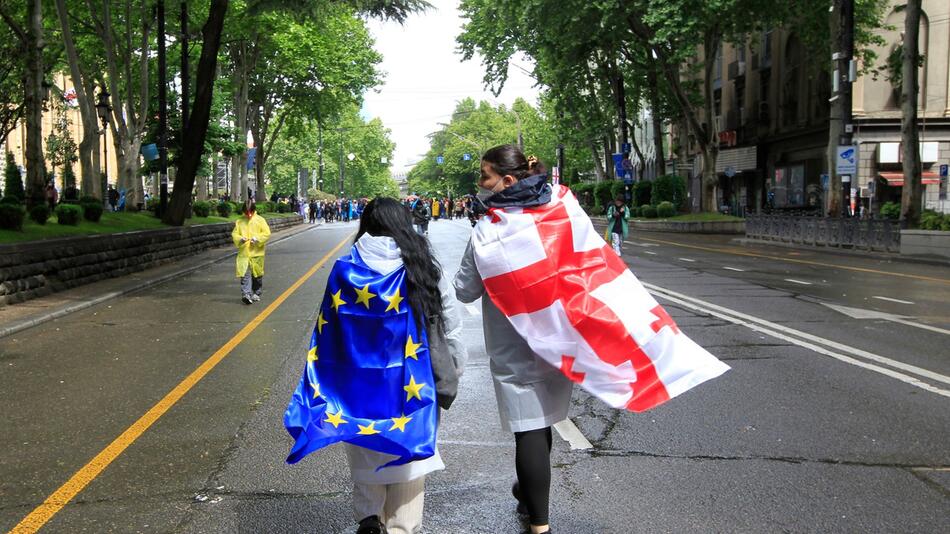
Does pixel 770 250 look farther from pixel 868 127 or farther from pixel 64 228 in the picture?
pixel 64 228

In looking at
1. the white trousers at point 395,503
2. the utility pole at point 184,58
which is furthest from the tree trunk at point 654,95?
the white trousers at point 395,503

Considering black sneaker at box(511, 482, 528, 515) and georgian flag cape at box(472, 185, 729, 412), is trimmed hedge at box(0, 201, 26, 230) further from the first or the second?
georgian flag cape at box(472, 185, 729, 412)

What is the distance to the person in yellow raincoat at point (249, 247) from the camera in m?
12.8

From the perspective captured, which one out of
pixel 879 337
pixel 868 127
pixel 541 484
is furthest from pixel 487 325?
pixel 868 127

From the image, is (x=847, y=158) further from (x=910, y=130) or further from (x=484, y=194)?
(x=484, y=194)

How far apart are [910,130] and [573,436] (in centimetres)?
2188

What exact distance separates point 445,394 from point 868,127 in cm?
3743

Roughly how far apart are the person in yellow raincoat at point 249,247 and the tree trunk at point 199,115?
11183 millimetres

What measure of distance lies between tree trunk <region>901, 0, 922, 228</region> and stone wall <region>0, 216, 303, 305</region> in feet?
63.2

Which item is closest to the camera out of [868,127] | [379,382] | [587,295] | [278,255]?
[379,382]

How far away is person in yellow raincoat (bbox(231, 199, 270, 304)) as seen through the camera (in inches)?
504

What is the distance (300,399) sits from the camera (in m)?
3.51

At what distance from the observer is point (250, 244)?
12.9 metres

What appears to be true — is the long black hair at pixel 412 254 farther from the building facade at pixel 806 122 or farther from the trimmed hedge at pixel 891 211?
the building facade at pixel 806 122
